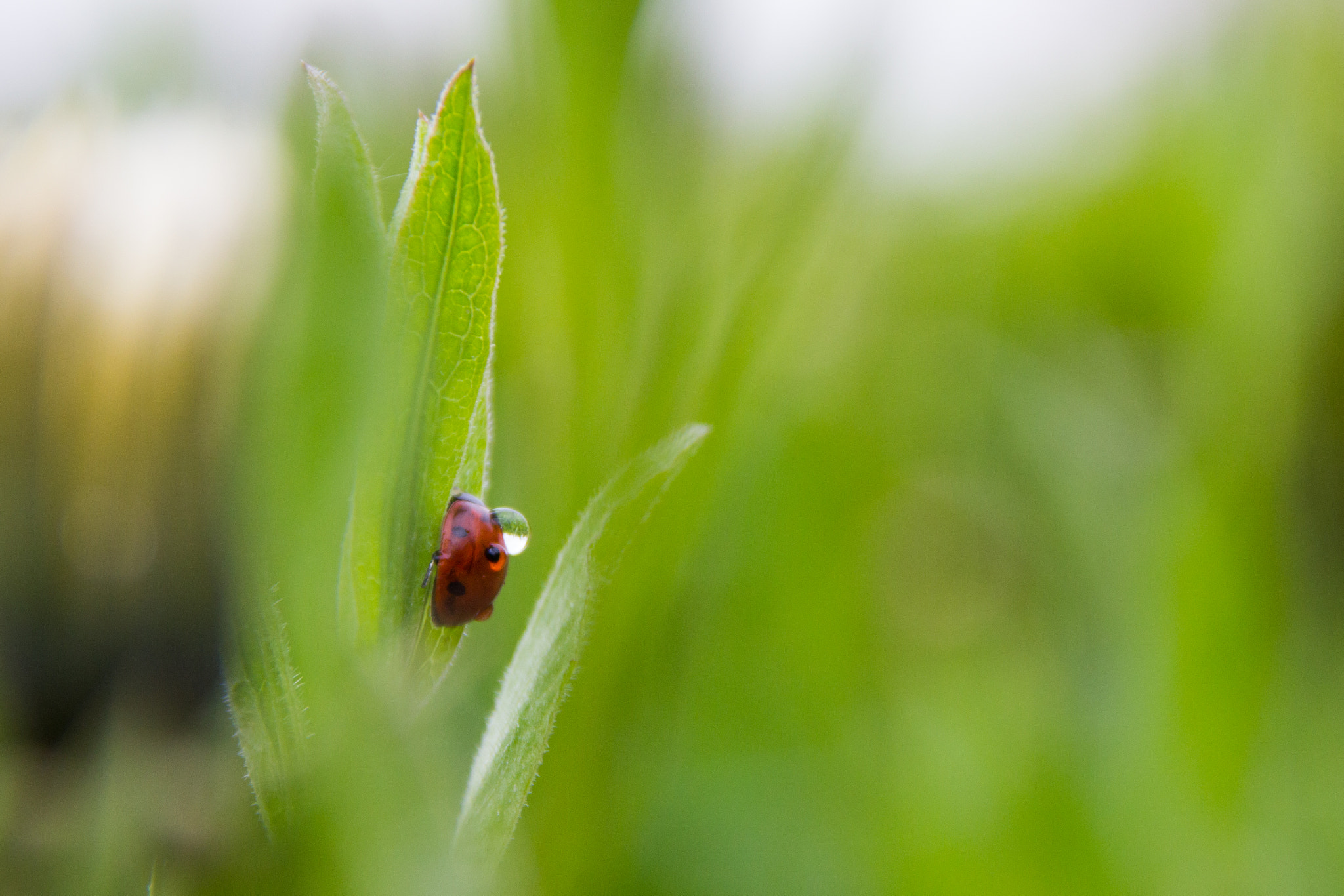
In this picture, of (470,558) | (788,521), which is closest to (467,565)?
(470,558)

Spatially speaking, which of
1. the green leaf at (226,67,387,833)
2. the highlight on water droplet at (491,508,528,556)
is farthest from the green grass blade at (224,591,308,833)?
the highlight on water droplet at (491,508,528,556)

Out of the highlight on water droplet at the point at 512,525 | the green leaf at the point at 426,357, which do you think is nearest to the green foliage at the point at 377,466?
the green leaf at the point at 426,357

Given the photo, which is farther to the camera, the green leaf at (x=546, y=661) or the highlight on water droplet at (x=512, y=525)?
the highlight on water droplet at (x=512, y=525)

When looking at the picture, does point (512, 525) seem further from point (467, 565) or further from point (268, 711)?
point (268, 711)

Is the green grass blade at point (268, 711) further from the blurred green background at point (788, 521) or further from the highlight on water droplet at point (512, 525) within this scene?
the highlight on water droplet at point (512, 525)

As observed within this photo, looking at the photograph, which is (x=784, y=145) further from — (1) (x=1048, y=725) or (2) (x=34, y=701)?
(2) (x=34, y=701)

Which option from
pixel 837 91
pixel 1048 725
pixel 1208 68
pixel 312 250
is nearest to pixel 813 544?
pixel 1048 725
